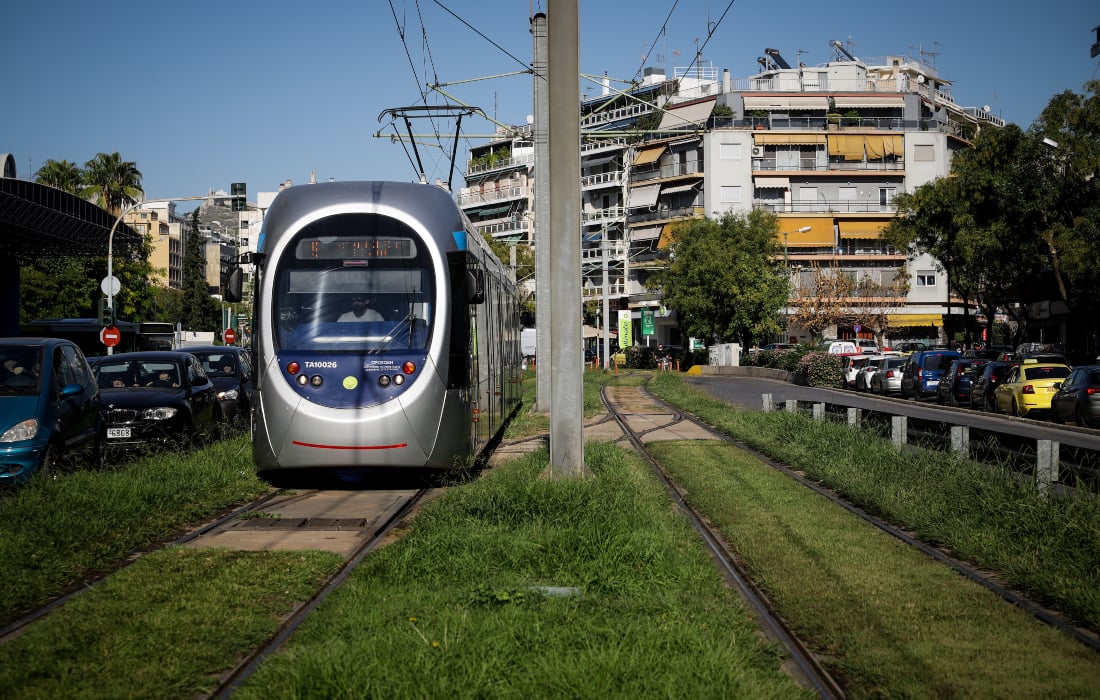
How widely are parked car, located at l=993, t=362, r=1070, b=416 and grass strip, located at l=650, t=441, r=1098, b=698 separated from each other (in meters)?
21.2

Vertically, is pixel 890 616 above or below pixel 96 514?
below

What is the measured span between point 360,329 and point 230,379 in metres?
11.4

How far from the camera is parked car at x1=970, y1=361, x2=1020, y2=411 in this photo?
3312 cm

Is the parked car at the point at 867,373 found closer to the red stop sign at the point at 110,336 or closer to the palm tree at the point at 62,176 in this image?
the red stop sign at the point at 110,336

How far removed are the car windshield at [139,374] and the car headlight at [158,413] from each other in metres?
1.26

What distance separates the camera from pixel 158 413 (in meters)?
16.9

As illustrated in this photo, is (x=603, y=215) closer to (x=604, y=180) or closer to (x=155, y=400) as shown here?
(x=604, y=180)

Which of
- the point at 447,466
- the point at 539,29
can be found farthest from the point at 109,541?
the point at 539,29

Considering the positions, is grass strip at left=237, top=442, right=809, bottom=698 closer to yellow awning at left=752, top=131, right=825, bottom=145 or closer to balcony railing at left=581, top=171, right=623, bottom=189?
yellow awning at left=752, top=131, right=825, bottom=145

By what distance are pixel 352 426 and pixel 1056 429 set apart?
19.9m

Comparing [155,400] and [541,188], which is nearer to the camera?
[155,400]

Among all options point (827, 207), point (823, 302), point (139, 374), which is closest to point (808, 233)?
point (827, 207)

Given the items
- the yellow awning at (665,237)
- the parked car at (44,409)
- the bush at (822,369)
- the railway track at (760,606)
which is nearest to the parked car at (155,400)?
the parked car at (44,409)

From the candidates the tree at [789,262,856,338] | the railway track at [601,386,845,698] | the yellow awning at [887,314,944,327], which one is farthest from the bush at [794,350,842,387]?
the yellow awning at [887,314,944,327]
